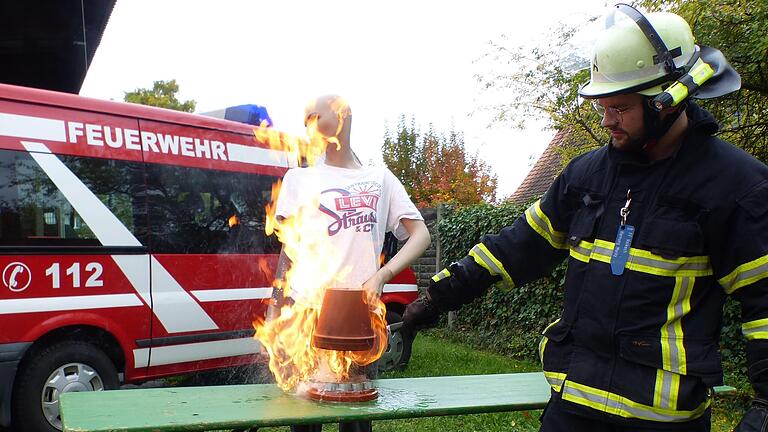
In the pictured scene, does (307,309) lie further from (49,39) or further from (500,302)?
(49,39)

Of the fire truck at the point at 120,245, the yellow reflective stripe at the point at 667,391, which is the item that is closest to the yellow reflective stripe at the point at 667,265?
the yellow reflective stripe at the point at 667,391

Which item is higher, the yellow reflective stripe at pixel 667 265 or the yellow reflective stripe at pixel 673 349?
the yellow reflective stripe at pixel 667 265

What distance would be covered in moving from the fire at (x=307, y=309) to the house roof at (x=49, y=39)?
768 centimetres

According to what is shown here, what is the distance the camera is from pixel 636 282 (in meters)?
2.20

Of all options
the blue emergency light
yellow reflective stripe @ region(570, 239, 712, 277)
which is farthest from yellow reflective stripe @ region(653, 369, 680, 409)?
the blue emergency light

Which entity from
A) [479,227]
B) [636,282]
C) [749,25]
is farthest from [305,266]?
[479,227]

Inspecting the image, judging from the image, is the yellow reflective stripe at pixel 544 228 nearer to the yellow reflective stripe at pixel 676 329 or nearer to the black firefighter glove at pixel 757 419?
the yellow reflective stripe at pixel 676 329

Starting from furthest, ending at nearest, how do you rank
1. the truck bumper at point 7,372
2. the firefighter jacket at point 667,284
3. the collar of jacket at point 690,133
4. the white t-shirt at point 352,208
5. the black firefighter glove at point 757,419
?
the truck bumper at point 7,372 < the white t-shirt at point 352,208 < the collar of jacket at point 690,133 < the firefighter jacket at point 667,284 < the black firefighter glove at point 757,419

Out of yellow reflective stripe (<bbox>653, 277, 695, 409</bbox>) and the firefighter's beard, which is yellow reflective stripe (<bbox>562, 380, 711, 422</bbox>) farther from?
the firefighter's beard

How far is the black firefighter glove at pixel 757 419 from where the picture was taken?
1976 mm

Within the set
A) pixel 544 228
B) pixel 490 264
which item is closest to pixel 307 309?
pixel 490 264

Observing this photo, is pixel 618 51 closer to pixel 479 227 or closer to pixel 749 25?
pixel 749 25

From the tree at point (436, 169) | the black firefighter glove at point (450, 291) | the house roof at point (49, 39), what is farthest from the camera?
the tree at point (436, 169)

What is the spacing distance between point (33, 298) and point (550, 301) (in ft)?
20.0
